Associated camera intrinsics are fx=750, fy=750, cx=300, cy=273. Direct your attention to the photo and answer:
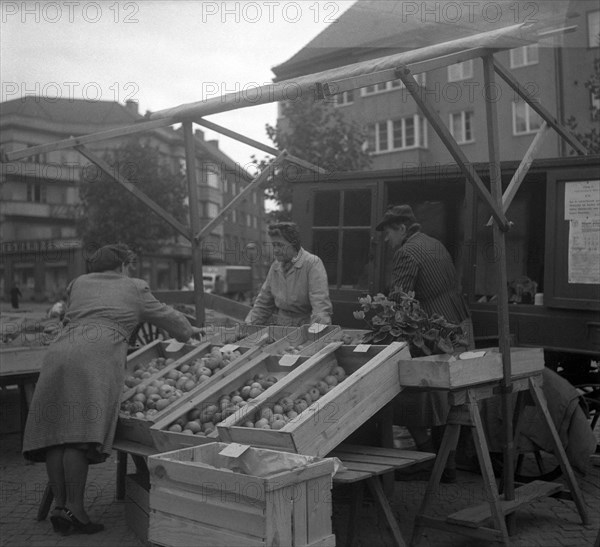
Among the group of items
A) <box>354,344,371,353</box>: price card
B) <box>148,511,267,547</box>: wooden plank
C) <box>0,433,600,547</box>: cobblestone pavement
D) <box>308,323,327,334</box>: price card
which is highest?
<box>308,323,327,334</box>: price card

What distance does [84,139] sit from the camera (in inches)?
260

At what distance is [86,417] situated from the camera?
4.82m

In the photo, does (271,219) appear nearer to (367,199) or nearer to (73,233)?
(367,199)

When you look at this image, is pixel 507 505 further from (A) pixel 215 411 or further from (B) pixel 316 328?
(A) pixel 215 411

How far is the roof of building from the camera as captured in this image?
12617 mm

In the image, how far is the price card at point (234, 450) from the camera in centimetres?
355

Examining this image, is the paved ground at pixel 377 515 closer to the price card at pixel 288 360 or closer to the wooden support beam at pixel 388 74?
the price card at pixel 288 360

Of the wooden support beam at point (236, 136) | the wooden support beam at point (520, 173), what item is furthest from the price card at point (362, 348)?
the wooden support beam at point (236, 136)

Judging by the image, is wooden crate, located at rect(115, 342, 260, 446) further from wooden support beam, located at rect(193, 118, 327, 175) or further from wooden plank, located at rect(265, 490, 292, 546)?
wooden support beam, located at rect(193, 118, 327, 175)

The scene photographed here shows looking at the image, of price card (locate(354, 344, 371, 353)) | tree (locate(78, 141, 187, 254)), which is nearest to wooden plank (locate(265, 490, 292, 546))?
price card (locate(354, 344, 371, 353))

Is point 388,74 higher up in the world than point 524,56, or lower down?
lower down

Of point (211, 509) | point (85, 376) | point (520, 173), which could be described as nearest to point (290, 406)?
point (211, 509)

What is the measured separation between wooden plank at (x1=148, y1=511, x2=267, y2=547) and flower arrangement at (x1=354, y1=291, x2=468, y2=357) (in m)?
1.78

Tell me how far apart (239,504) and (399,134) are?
30.3 m
